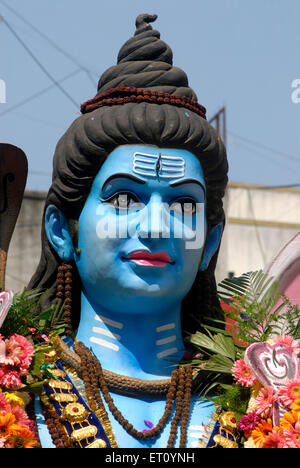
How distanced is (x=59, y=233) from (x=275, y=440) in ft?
6.02

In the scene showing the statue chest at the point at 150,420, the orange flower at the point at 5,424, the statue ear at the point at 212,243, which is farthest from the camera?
the statue ear at the point at 212,243

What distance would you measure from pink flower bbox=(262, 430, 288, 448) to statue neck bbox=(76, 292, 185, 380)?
0.84 metres

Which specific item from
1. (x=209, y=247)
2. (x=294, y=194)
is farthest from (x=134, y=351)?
(x=294, y=194)

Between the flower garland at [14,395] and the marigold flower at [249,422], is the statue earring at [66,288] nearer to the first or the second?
the flower garland at [14,395]

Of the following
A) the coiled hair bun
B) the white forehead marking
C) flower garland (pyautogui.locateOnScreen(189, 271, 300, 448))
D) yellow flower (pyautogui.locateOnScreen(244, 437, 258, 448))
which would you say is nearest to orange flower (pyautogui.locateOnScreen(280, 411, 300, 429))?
flower garland (pyautogui.locateOnScreen(189, 271, 300, 448))

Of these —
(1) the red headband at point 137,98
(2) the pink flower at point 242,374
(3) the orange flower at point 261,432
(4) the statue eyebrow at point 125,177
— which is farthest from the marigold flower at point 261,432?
(1) the red headband at point 137,98

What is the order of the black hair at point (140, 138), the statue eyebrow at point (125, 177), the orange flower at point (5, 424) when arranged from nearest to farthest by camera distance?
the orange flower at point (5, 424)
the statue eyebrow at point (125, 177)
the black hair at point (140, 138)

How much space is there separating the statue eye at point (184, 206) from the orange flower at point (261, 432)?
4.25 ft

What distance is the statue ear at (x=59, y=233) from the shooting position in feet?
16.2

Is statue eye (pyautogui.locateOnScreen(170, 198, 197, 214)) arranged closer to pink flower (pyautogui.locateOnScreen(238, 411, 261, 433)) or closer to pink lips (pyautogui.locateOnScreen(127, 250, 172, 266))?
pink lips (pyautogui.locateOnScreen(127, 250, 172, 266))

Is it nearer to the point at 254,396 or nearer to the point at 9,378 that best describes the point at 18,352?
the point at 9,378

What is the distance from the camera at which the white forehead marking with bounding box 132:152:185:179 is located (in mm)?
4645
